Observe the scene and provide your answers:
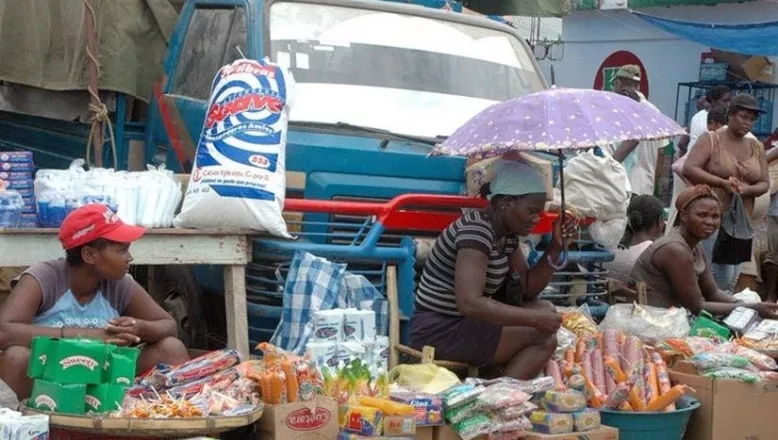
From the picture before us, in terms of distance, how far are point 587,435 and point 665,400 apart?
0.52 meters

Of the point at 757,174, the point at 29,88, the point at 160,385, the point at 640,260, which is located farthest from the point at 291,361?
the point at 757,174

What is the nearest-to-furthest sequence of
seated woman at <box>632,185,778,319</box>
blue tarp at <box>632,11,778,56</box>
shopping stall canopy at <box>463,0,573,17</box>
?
seated woman at <box>632,185,778,319</box> < shopping stall canopy at <box>463,0,573,17</box> < blue tarp at <box>632,11,778,56</box>

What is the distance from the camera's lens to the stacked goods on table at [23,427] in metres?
4.20

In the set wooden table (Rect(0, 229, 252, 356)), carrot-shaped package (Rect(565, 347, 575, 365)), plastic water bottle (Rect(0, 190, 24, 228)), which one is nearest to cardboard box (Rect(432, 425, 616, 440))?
carrot-shaped package (Rect(565, 347, 575, 365))

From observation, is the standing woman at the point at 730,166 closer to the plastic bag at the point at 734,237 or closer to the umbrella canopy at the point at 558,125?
the plastic bag at the point at 734,237

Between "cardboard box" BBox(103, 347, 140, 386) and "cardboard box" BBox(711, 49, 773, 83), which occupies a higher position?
"cardboard box" BBox(711, 49, 773, 83)

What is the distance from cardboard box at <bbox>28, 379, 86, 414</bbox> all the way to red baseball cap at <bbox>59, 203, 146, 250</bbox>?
0.67 m

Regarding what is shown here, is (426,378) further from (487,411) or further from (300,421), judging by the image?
(300,421)

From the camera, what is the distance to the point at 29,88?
7605 mm

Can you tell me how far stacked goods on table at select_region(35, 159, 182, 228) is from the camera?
18.4 ft

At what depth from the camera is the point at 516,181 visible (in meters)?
5.80

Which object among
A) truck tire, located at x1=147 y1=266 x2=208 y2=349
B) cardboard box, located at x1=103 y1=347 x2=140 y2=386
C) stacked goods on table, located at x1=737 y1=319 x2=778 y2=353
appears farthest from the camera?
stacked goods on table, located at x1=737 y1=319 x2=778 y2=353

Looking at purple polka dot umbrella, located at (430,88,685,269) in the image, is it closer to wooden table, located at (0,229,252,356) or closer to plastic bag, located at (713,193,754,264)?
wooden table, located at (0,229,252,356)

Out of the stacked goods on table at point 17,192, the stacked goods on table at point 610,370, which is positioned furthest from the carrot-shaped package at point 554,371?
the stacked goods on table at point 17,192
